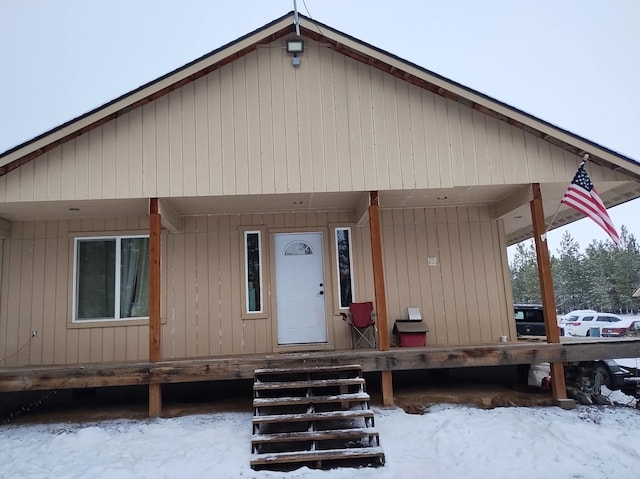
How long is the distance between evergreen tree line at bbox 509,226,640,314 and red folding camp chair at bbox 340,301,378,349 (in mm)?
39890

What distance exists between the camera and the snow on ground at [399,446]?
4.70m

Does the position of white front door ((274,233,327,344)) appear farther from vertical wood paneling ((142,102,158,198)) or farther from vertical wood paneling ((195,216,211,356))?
vertical wood paneling ((142,102,158,198))

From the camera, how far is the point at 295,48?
7188mm

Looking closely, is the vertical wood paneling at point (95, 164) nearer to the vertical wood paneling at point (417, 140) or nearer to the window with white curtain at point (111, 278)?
the window with white curtain at point (111, 278)

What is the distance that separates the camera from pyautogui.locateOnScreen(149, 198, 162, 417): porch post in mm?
6516

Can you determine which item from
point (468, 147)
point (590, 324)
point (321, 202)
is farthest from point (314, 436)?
point (590, 324)

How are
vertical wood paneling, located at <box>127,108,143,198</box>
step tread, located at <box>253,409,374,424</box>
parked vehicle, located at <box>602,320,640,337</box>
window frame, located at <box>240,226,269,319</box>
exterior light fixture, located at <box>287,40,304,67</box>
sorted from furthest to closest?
1. parked vehicle, located at <box>602,320,640,337</box>
2. window frame, located at <box>240,226,269,319</box>
3. exterior light fixture, located at <box>287,40,304,67</box>
4. vertical wood paneling, located at <box>127,108,143,198</box>
5. step tread, located at <box>253,409,374,424</box>

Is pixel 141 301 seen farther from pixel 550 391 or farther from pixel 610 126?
pixel 610 126

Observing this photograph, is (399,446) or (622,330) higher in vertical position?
(622,330)

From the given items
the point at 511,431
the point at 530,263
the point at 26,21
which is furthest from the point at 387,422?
the point at 26,21

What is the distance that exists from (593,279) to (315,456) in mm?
52823

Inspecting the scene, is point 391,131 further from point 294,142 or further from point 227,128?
point 227,128

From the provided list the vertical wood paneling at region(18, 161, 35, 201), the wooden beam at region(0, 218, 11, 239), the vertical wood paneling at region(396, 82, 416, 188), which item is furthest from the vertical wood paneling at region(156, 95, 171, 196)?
the vertical wood paneling at region(396, 82, 416, 188)

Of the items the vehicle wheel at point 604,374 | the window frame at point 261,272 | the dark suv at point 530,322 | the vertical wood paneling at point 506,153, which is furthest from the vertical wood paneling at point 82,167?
the dark suv at point 530,322
